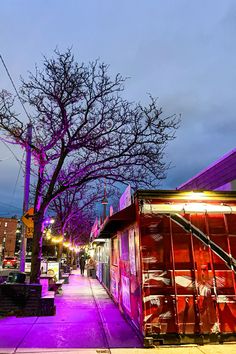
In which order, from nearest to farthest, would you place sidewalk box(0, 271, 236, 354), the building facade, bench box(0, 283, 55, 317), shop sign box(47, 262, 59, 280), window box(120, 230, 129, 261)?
sidewalk box(0, 271, 236, 354) < window box(120, 230, 129, 261) < bench box(0, 283, 55, 317) < shop sign box(47, 262, 59, 280) < the building facade

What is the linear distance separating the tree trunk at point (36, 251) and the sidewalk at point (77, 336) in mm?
1498

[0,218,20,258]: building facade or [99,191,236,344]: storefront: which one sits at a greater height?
[0,218,20,258]: building facade

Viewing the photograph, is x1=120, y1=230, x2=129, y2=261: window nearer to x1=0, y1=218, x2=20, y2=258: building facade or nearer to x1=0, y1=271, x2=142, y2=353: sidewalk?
x1=0, y1=271, x2=142, y2=353: sidewalk

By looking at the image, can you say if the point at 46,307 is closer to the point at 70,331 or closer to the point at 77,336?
the point at 70,331

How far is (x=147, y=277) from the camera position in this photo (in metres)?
7.20

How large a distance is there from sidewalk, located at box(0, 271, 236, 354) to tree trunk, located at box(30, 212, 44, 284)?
1.50 m

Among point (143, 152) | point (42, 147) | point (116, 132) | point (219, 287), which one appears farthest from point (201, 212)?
point (42, 147)

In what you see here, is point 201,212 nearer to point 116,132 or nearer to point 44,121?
point 116,132

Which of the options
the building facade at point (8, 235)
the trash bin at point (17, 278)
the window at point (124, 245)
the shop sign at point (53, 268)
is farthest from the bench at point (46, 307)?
the building facade at point (8, 235)

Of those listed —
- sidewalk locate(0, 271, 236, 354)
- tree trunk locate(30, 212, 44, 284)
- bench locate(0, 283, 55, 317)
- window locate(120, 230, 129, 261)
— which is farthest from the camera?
tree trunk locate(30, 212, 44, 284)

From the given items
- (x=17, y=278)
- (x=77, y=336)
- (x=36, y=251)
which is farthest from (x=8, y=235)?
(x=77, y=336)

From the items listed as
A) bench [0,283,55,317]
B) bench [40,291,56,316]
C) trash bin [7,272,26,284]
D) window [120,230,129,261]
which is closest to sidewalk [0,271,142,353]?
bench [40,291,56,316]

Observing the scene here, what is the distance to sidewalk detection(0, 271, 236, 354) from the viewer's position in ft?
21.3

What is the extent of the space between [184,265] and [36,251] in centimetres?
643
